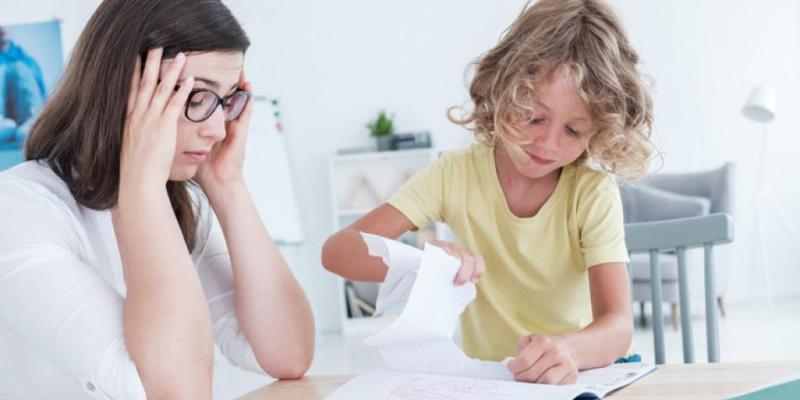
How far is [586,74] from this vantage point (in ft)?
4.78

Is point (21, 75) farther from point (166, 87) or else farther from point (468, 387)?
point (468, 387)

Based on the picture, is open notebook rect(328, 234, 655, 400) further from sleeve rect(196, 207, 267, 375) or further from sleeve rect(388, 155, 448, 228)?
sleeve rect(388, 155, 448, 228)

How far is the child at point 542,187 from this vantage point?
4.78 feet

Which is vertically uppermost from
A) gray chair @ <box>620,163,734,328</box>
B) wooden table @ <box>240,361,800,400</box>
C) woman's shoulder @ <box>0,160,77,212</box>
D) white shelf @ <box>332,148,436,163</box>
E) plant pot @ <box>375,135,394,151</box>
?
woman's shoulder @ <box>0,160,77,212</box>

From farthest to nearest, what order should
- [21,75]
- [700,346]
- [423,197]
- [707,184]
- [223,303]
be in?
[21,75], [707,184], [700,346], [423,197], [223,303]

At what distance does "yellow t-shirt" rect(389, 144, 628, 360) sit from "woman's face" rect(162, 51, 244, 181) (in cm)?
45

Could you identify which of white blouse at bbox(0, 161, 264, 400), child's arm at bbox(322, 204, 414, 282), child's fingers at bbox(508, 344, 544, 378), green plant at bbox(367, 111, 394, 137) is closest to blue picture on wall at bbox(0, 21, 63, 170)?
green plant at bbox(367, 111, 394, 137)

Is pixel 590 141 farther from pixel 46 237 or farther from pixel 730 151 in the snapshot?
pixel 730 151

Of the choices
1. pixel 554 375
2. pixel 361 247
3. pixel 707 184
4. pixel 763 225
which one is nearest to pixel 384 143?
pixel 707 184

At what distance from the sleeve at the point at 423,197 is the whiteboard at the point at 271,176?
13.6 feet

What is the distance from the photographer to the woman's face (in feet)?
4.06

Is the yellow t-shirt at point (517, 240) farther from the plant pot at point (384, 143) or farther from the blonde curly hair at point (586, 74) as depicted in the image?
the plant pot at point (384, 143)

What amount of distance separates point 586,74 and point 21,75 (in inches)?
205

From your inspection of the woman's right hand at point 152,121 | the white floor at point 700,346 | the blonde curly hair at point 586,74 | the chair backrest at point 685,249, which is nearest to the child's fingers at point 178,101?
the woman's right hand at point 152,121
